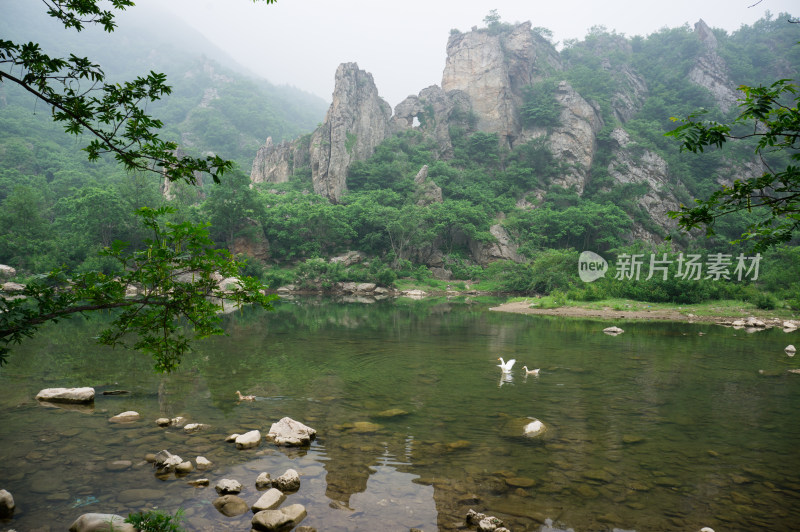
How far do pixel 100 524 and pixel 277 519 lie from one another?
1751 mm

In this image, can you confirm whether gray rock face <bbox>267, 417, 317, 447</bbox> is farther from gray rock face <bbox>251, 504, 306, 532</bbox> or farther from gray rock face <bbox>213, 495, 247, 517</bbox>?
gray rock face <bbox>251, 504, 306, 532</bbox>

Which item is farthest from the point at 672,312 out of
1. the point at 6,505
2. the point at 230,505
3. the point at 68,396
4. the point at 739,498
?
the point at 6,505

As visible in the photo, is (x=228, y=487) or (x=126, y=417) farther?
(x=126, y=417)

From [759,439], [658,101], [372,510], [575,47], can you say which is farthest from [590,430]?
[575,47]

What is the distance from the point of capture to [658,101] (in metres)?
72.7

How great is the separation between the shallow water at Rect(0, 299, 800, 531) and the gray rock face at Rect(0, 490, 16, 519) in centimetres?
11

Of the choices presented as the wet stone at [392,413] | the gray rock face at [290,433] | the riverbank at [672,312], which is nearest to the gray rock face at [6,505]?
the gray rock face at [290,433]

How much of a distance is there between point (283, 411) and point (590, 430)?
6.06 m

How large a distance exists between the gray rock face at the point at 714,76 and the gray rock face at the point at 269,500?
93835 millimetres

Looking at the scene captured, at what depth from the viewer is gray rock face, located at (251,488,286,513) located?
16.2 feet

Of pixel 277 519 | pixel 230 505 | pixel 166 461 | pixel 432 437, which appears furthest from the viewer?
pixel 432 437

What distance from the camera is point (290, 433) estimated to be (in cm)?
703

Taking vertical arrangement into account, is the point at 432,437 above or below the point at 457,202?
below

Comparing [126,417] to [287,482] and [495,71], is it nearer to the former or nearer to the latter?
[287,482]
